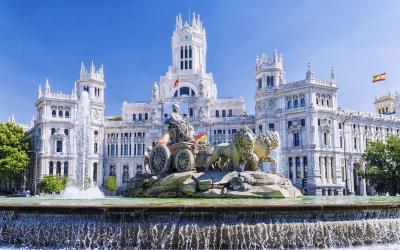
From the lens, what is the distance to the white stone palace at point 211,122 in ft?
271

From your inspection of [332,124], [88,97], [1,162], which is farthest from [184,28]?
[1,162]

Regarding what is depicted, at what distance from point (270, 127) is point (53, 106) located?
44.1 m

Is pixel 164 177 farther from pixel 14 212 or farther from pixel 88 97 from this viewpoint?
pixel 88 97

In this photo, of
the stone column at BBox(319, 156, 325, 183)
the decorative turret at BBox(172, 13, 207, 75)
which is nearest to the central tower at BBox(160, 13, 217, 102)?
the decorative turret at BBox(172, 13, 207, 75)

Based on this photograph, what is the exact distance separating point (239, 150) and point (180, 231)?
11.0 m

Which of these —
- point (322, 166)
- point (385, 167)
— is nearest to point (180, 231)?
point (385, 167)

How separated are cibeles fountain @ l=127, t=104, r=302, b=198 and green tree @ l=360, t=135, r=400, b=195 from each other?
37332 mm

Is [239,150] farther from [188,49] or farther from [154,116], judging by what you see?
[188,49]

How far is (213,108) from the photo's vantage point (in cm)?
10288

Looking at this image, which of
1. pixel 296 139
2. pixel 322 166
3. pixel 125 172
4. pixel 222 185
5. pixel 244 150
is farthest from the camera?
pixel 125 172

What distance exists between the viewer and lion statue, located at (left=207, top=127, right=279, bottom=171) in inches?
1069

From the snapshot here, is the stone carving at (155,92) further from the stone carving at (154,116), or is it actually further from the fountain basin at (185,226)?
the fountain basin at (185,226)

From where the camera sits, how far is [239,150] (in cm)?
2741

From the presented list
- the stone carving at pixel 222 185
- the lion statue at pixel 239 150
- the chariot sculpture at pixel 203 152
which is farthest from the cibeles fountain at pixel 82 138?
the lion statue at pixel 239 150
